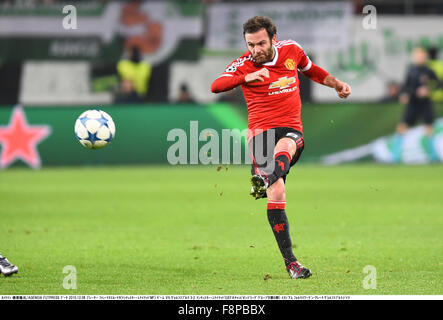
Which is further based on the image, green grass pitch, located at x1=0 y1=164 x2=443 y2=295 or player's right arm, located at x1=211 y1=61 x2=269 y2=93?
player's right arm, located at x1=211 y1=61 x2=269 y2=93

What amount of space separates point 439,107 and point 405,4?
26.9 feet

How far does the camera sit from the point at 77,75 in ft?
90.2

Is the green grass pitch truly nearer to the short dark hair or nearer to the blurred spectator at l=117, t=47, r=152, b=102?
the short dark hair

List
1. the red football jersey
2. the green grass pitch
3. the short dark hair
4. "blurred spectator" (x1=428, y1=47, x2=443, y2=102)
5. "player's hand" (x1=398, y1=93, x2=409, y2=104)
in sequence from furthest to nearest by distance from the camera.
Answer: "blurred spectator" (x1=428, y1=47, x2=443, y2=102) < "player's hand" (x1=398, y1=93, x2=409, y2=104) < the red football jersey < the short dark hair < the green grass pitch

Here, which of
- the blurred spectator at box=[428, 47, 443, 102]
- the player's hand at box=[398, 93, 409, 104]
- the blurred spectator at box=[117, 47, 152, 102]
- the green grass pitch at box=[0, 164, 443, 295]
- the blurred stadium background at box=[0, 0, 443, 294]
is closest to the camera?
the green grass pitch at box=[0, 164, 443, 295]

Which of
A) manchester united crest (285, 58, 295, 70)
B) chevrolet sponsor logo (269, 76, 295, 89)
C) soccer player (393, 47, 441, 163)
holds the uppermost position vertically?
soccer player (393, 47, 441, 163)

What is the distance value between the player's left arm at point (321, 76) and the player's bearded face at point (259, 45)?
0.57 metres

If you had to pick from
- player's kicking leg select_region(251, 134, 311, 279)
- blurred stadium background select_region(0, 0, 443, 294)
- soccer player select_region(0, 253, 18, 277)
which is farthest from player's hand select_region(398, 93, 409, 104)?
soccer player select_region(0, 253, 18, 277)

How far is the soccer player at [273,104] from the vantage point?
7.18 meters

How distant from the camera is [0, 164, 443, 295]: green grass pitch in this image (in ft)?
22.7

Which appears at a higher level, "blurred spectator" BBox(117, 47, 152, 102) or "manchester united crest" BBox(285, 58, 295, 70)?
"blurred spectator" BBox(117, 47, 152, 102)

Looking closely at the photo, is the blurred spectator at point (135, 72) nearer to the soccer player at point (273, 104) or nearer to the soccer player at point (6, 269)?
the soccer player at point (273, 104)

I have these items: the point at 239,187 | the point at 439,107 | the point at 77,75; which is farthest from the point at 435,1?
the point at 239,187

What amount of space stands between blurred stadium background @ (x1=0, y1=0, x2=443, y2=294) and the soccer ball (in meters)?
1.14
